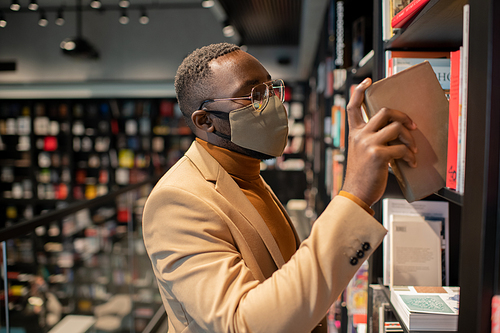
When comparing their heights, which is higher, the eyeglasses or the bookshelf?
the eyeglasses

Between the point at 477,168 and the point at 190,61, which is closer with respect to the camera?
the point at 477,168

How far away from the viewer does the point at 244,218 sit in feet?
2.83

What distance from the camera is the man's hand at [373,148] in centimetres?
63

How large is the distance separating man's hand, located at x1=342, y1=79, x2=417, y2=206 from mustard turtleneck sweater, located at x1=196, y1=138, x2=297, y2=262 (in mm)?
352

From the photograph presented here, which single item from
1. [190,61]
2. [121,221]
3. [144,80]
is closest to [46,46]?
[144,80]

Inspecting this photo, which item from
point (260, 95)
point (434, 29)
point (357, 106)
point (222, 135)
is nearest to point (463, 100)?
point (357, 106)

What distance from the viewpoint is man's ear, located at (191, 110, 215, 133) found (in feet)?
3.17

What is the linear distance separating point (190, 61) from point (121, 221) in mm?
7071

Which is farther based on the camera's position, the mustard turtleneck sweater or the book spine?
the mustard turtleneck sweater

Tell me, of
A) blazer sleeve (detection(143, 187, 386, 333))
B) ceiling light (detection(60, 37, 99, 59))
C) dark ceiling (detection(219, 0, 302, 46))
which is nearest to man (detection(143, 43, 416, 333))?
blazer sleeve (detection(143, 187, 386, 333))

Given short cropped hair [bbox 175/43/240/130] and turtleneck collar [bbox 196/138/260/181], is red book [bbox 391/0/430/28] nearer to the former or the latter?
short cropped hair [bbox 175/43/240/130]

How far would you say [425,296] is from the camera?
0.97 metres

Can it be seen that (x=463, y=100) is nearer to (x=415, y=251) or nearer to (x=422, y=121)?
(x=422, y=121)

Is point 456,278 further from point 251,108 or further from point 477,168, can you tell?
point 251,108
